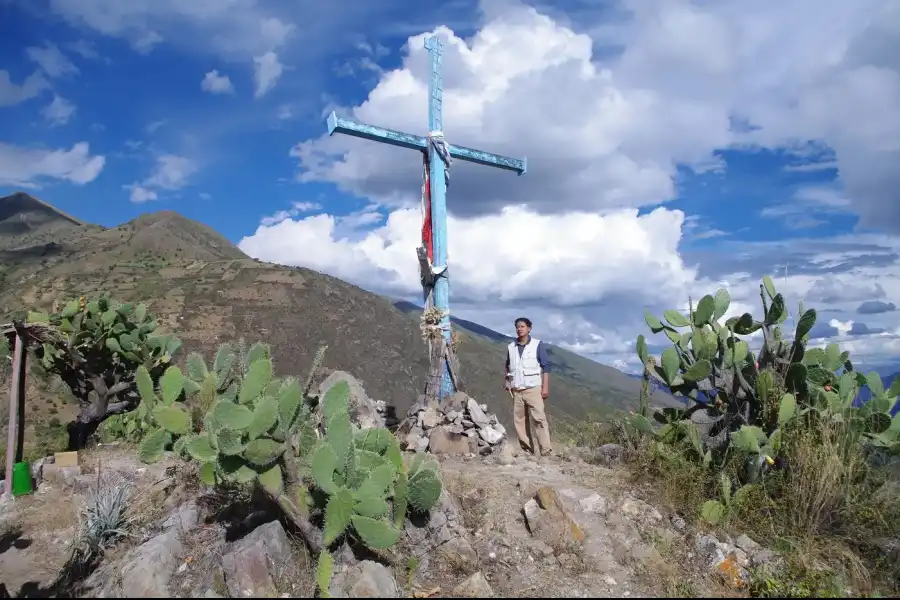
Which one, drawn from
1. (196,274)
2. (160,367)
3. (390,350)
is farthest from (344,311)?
(160,367)

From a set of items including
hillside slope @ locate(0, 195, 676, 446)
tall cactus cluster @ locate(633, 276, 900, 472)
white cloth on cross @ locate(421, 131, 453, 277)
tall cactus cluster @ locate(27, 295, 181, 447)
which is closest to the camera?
tall cactus cluster @ locate(633, 276, 900, 472)

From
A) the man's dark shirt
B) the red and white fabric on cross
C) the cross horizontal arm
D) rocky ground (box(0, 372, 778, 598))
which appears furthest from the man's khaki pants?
the cross horizontal arm

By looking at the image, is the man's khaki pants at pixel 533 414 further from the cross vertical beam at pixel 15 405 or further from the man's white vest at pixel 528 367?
the cross vertical beam at pixel 15 405

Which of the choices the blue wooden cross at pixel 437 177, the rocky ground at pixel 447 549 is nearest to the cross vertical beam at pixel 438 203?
the blue wooden cross at pixel 437 177

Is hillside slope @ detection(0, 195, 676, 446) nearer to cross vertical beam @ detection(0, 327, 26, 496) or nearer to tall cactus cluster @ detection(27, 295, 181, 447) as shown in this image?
tall cactus cluster @ detection(27, 295, 181, 447)

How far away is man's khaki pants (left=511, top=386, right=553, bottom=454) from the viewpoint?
6328 millimetres

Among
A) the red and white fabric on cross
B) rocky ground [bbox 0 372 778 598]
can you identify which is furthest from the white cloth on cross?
rocky ground [bbox 0 372 778 598]

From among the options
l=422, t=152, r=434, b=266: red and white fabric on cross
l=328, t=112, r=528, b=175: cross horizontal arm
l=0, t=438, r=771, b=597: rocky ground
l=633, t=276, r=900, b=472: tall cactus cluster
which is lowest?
l=0, t=438, r=771, b=597: rocky ground

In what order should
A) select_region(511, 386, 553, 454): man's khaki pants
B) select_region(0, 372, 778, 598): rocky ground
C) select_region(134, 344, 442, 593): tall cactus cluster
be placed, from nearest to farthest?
select_region(134, 344, 442, 593): tall cactus cluster < select_region(0, 372, 778, 598): rocky ground < select_region(511, 386, 553, 454): man's khaki pants

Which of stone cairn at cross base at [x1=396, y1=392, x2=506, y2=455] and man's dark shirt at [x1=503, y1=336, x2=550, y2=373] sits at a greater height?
man's dark shirt at [x1=503, y1=336, x2=550, y2=373]

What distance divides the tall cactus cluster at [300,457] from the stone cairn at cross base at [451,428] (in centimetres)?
232

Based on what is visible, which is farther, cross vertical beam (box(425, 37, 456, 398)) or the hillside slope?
the hillside slope

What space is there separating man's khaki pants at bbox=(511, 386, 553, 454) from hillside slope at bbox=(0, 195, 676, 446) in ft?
81.8

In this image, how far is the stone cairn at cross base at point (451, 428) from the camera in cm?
636
